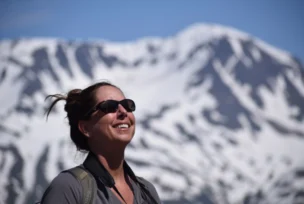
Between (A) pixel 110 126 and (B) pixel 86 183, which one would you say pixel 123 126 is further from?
(B) pixel 86 183

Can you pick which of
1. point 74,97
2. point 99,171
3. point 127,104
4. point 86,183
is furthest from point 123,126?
point 86,183

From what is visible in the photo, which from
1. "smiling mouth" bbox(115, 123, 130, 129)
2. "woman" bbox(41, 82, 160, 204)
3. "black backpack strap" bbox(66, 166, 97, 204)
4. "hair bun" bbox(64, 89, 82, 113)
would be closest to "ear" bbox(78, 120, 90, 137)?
"woman" bbox(41, 82, 160, 204)

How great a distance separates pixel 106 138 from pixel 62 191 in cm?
87

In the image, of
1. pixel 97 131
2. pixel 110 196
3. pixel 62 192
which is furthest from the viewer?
pixel 97 131

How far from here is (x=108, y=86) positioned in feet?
20.5

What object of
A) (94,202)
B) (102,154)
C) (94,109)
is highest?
(94,109)

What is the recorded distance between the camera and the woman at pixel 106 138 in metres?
5.75

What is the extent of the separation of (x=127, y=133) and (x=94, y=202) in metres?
0.84

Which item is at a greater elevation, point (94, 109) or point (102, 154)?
point (94, 109)

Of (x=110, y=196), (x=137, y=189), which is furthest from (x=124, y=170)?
(x=110, y=196)

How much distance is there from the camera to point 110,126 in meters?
5.97

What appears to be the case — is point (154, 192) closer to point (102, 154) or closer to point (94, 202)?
point (102, 154)

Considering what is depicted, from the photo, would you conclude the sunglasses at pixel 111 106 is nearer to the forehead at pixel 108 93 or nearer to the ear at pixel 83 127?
the forehead at pixel 108 93

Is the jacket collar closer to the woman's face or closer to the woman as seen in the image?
the woman
